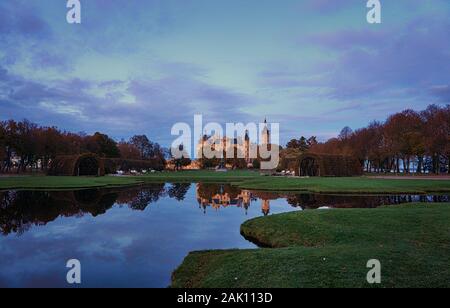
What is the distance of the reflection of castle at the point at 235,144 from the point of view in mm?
138750

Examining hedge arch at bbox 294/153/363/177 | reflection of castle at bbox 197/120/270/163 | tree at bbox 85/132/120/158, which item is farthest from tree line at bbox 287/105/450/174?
tree at bbox 85/132/120/158

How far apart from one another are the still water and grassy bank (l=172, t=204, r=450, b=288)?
123cm

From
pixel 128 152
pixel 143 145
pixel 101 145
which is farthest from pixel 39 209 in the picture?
pixel 143 145

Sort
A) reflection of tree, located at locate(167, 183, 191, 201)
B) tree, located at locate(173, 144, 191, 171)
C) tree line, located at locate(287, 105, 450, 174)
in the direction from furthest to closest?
tree, located at locate(173, 144, 191, 171) → tree line, located at locate(287, 105, 450, 174) → reflection of tree, located at locate(167, 183, 191, 201)

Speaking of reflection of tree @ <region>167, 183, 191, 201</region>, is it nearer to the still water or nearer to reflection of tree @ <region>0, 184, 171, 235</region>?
reflection of tree @ <region>0, 184, 171, 235</region>

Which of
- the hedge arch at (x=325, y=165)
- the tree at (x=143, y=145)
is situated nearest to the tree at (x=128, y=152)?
the tree at (x=143, y=145)

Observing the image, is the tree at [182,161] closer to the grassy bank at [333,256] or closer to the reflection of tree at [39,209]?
the reflection of tree at [39,209]

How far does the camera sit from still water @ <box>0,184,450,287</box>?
10812mm

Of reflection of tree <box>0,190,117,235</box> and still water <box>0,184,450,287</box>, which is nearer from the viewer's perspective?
still water <box>0,184,450,287</box>

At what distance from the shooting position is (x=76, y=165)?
217 ft

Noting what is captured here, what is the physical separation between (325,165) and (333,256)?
58.5 m

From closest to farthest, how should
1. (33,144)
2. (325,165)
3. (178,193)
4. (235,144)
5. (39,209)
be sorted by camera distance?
(39,209)
(178,193)
(325,165)
(33,144)
(235,144)

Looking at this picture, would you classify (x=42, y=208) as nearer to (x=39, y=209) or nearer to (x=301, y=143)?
(x=39, y=209)

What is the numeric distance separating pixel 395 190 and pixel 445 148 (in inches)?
1464
